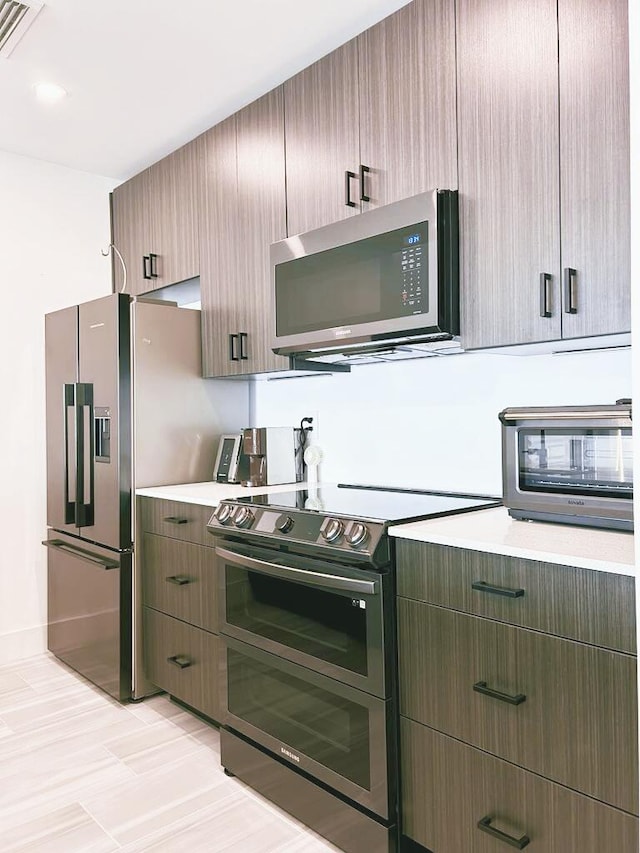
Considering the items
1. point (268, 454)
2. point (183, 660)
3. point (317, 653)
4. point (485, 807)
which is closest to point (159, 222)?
point (268, 454)

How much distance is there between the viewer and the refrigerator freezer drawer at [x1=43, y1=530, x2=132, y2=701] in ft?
9.32

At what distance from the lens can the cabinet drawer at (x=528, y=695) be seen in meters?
1.32

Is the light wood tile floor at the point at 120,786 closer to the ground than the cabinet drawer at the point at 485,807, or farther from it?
closer to the ground

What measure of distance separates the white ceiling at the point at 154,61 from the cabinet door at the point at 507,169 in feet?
1.55

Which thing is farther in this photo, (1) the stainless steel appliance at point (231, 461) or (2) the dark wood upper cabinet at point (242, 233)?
(1) the stainless steel appliance at point (231, 461)

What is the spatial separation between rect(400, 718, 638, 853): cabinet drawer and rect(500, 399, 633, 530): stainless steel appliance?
609 millimetres

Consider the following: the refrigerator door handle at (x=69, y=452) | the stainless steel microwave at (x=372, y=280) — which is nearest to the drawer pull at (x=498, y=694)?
the stainless steel microwave at (x=372, y=280)

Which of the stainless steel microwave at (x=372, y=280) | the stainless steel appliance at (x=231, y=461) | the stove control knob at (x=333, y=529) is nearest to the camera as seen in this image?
the stove control knob at (x=333, y=529)

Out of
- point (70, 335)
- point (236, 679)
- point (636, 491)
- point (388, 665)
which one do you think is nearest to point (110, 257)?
point (70, 335)

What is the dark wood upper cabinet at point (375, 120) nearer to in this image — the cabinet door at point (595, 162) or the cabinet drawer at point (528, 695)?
the cabinet door at point (595, 162)

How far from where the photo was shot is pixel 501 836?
4.90 ft

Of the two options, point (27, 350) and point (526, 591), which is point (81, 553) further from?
point (526, 591)

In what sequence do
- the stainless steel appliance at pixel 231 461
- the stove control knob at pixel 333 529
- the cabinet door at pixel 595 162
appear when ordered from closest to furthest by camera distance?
the cabinet door at pixel 595 162 < the stove control knob at pixel 333 529 < the stainless steel appliance at pixel 231 461

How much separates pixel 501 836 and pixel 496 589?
55 cm
